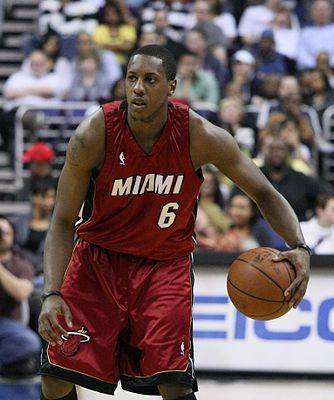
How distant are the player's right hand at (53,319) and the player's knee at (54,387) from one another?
279 mm

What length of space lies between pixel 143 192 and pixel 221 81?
6.93 m

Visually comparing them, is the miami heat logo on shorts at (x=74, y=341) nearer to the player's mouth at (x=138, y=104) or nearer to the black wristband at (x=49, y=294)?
the black wristband at (x=49, y=294)

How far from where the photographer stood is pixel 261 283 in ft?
16.9

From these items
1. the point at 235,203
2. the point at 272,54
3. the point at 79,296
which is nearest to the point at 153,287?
the point at 79,296

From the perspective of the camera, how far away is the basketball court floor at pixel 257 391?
25.3ft

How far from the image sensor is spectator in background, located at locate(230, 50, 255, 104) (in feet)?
38.4

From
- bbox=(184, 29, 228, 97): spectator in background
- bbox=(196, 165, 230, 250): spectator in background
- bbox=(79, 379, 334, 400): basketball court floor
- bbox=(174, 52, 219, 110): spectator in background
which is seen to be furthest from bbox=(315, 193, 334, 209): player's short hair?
bbox=(184, 29, 228, 97): spectator in background

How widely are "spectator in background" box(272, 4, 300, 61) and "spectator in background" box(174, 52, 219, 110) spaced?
1.27 meters

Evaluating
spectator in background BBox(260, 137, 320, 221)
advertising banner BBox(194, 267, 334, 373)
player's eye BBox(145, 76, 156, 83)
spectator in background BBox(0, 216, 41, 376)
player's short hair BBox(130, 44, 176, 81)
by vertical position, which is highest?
player's short hair BBox(130, 44, 176, 81)

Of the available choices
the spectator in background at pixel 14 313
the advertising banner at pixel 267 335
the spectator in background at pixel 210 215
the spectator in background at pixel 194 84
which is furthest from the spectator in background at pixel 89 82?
the advertising banner at pixel 267 335

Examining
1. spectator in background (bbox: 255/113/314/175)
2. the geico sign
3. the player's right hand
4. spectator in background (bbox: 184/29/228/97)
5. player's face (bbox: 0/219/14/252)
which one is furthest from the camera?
spectator in background (bbox: 184/29/228/97)

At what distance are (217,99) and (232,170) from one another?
655 cm

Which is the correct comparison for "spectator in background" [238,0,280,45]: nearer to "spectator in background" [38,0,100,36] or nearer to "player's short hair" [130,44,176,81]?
"spectator in background" [38,0,100,36]

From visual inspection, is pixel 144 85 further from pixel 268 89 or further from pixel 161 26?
pixel 161 26
